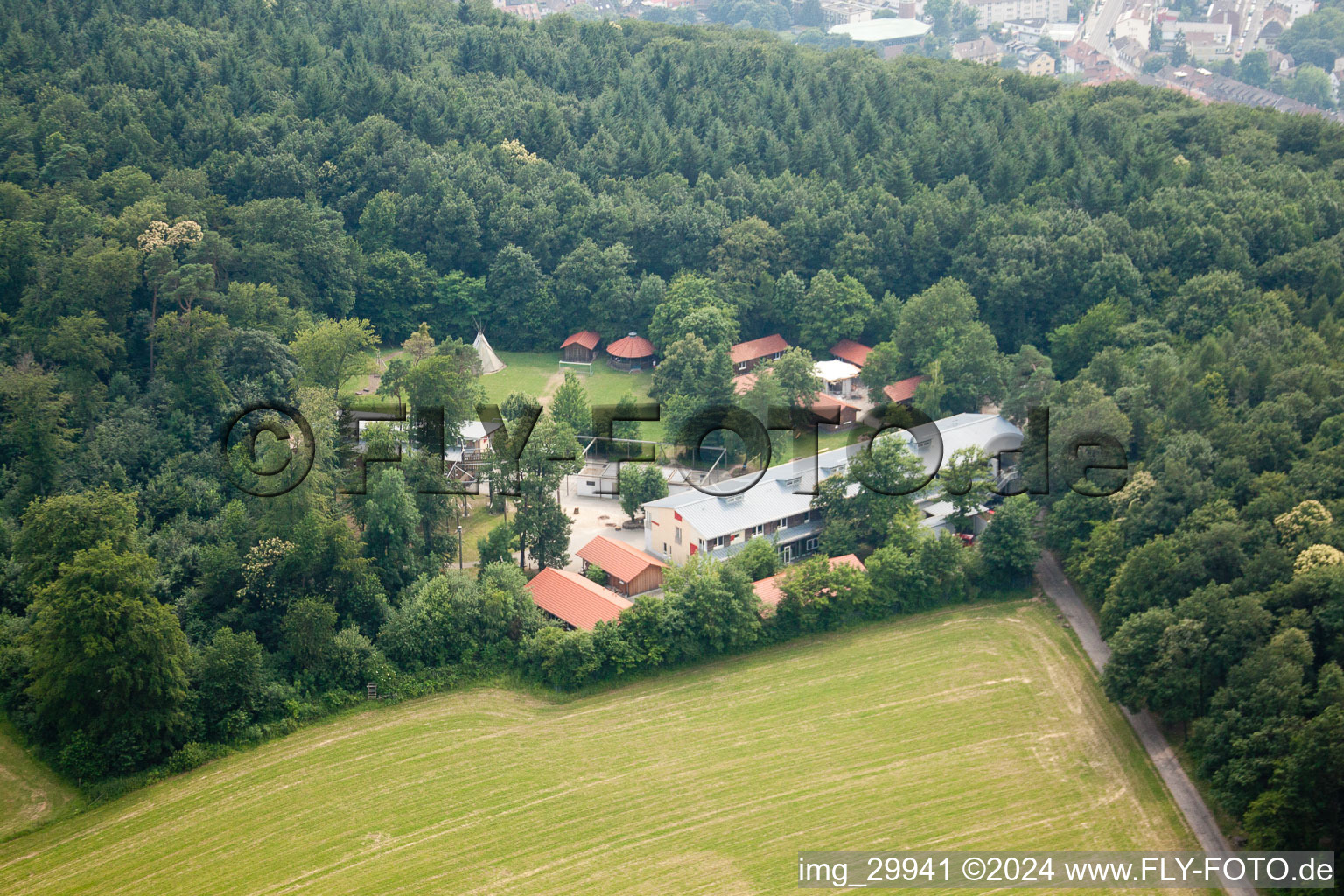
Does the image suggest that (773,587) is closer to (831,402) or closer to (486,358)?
(831,402)

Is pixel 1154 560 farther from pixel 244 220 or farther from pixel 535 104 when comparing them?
pixel 535 104

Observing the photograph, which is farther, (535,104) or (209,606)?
(535,104)

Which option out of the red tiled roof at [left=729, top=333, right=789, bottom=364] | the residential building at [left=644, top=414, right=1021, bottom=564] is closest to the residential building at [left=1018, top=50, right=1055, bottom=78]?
the red tiled roof at [left=729, top=333, right=789, bottom=364]

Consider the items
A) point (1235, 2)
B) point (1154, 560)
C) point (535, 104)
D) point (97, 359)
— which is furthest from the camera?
point (1235, 2)

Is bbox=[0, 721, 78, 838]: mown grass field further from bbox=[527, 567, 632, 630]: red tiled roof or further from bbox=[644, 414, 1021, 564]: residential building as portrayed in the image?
bbox=[644, 414, 1021, 564]: residential building

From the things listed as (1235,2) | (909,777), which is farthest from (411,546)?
(1235,2)

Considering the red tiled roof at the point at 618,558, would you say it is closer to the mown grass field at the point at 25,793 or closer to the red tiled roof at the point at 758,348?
the mown grass field at the point at 25,793

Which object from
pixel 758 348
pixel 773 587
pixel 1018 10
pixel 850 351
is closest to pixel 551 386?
pixel 758 348
